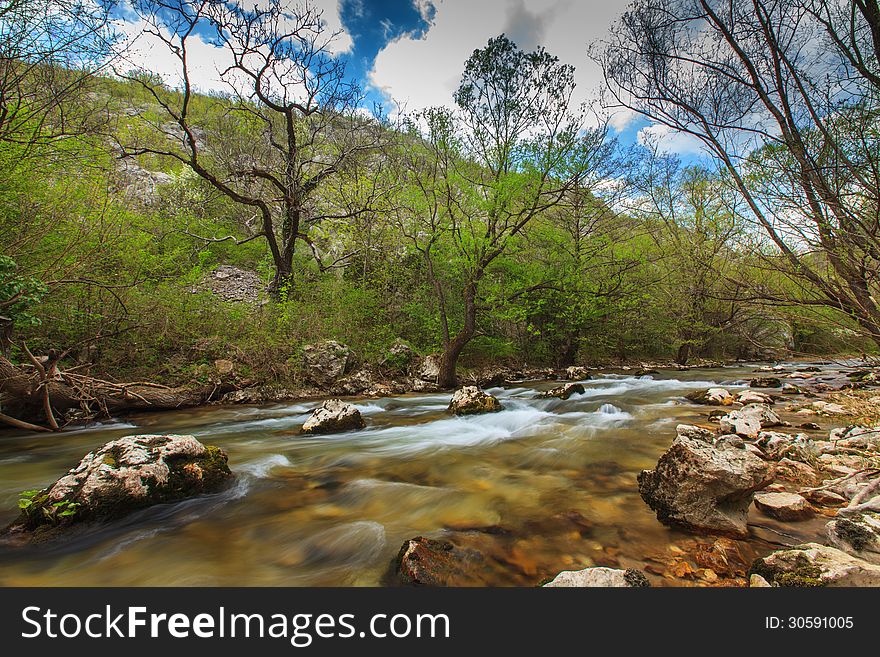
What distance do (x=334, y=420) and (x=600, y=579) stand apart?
5.27 m

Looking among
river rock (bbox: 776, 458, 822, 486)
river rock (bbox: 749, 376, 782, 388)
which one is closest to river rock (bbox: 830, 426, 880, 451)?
river rock (bbox: 776, 458, 822, 486)

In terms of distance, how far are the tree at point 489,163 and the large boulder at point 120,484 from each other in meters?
7.65

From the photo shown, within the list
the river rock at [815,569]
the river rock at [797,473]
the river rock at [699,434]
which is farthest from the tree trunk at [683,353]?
the river rock at [815,569]

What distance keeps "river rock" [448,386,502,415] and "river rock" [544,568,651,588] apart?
18.2 feet

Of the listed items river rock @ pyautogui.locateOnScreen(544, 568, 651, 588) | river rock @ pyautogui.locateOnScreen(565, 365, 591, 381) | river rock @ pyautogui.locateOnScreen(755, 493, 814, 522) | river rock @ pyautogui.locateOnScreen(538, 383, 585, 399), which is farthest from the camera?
river rock @ pyautogui.locateOnScreen(565, 365, 591, 381)

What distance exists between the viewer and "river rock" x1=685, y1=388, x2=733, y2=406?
7.54 meters

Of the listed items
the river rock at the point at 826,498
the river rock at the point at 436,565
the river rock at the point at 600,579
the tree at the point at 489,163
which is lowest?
the river rock at the point at 826,498

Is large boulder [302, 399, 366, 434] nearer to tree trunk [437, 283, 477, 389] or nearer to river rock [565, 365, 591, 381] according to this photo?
tree trunk [437, 283, 477, 389]

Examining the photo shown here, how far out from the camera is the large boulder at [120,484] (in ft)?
9.25

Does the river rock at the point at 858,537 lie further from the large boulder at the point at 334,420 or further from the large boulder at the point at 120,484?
the large boulder at the point at 334,420

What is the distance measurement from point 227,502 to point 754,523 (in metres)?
4.59

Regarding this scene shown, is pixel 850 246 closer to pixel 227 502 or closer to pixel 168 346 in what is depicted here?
pixel 227 502
